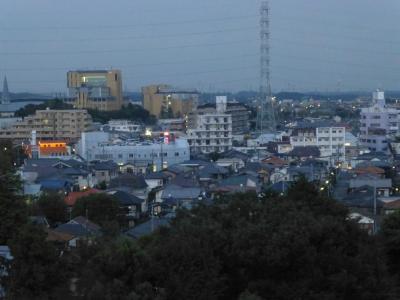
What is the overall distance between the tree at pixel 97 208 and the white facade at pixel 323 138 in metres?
8.18

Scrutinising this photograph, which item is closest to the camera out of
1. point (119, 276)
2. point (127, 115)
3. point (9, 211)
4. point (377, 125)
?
point (119, 276)

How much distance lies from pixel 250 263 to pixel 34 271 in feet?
3.94

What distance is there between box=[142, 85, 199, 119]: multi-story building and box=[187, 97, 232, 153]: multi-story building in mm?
9000

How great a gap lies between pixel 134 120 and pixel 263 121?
424 cm

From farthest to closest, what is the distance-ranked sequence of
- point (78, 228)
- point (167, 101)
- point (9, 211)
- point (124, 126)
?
point (167, 101) < point (124, 126) < point (78, 228) < point (9, 211)

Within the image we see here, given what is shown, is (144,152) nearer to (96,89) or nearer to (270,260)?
(270,260)

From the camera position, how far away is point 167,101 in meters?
27.3

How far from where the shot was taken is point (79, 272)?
4609mm

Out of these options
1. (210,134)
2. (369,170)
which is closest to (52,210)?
(369,170)

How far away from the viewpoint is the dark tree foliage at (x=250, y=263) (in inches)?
165

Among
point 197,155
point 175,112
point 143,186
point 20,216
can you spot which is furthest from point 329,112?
point 20,216

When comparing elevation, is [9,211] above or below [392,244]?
above

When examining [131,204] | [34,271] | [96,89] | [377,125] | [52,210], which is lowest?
[131,204]

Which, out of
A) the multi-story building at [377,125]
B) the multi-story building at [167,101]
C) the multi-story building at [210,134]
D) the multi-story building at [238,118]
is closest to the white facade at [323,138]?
the multi-story building at [210,134]
